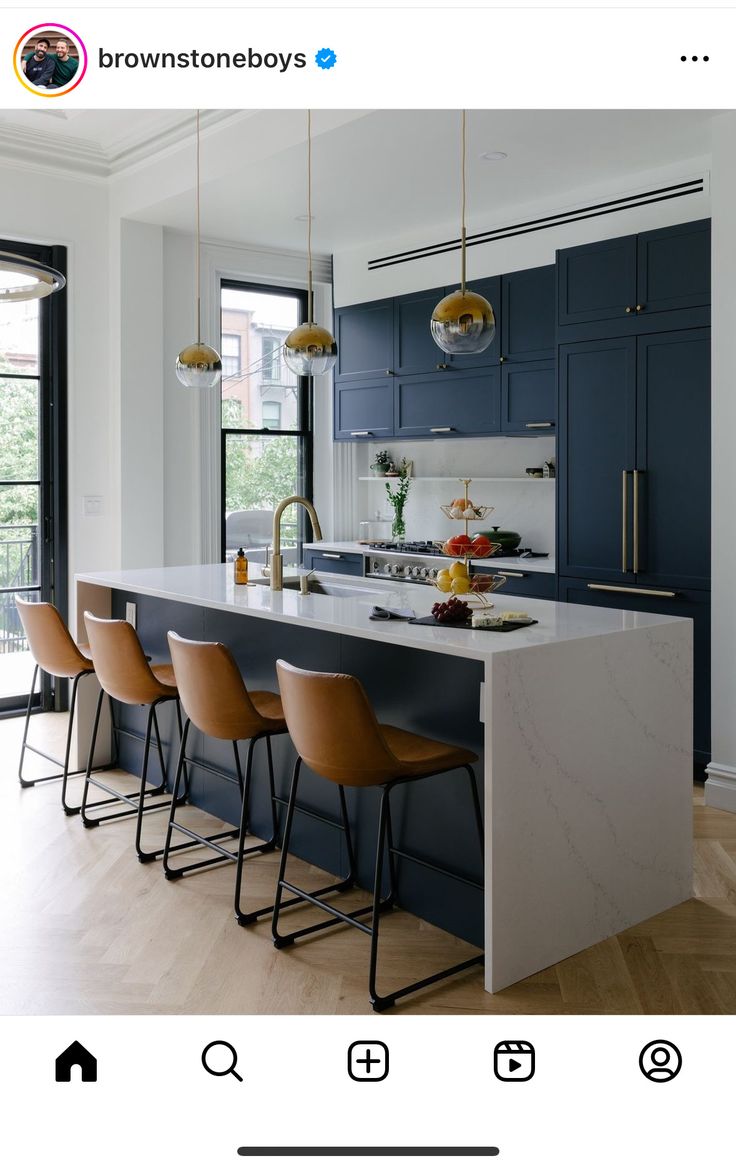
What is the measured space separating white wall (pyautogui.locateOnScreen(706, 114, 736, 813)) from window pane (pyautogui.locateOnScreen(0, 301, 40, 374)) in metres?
3.56

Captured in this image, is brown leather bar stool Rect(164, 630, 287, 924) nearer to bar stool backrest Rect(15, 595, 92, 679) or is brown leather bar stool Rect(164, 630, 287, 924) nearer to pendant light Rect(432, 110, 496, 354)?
bar stool backrest Rect(15, 595, 92, 679)

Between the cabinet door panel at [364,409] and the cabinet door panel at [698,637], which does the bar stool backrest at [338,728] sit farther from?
the cabinet door panel at [364,409]

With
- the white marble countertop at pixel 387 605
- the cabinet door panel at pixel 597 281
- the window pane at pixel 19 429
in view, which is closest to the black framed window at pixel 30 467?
the window pane at pixel 19 429

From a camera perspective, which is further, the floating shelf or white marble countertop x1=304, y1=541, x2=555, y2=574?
the floating shelf

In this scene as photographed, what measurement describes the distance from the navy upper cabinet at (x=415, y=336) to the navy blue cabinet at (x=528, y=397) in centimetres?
53

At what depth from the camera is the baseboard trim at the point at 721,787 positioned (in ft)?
12.6

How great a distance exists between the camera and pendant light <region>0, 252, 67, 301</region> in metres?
2.11

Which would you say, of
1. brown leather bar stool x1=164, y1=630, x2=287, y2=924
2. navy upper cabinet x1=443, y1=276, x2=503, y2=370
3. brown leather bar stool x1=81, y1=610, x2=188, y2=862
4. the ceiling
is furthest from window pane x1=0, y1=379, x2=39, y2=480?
brown leather bar stool x1=164, y1=630, x2=287, y2=924

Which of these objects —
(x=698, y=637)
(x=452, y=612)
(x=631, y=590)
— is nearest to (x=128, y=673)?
(x=452, y=612)

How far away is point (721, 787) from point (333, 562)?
2960 millimetres

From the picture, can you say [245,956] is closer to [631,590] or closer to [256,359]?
[631,590]

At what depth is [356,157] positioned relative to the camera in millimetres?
4352
